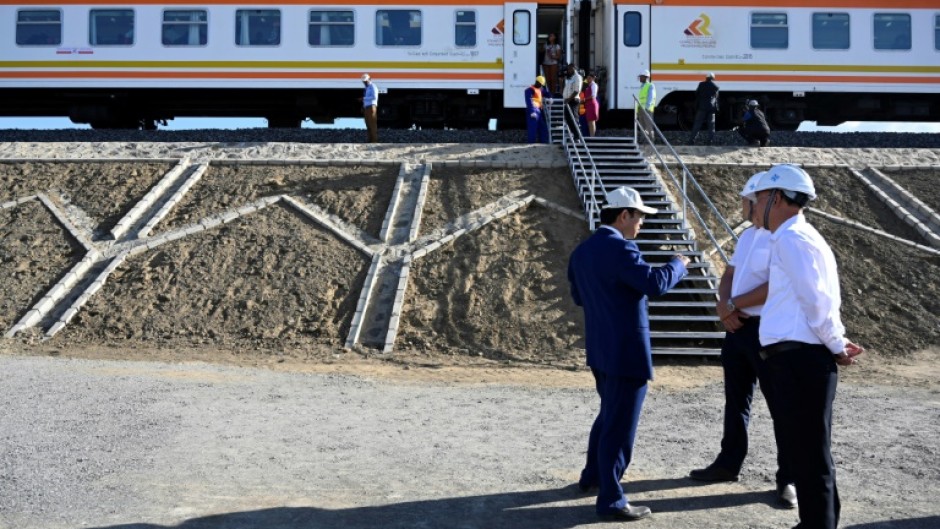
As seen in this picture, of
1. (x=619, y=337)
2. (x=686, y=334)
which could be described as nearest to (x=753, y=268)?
(x=619, y=337)

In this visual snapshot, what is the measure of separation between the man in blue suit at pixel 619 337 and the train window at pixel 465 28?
1550 cm

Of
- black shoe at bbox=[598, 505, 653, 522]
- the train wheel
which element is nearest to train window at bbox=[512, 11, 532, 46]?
the train wheel

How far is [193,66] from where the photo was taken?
68.3 feet

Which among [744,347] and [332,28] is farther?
[332,28]

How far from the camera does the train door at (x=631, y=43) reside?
68.2 feet

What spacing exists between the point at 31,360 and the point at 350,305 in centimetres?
419

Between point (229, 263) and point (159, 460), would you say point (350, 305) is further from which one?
point (159, 460)

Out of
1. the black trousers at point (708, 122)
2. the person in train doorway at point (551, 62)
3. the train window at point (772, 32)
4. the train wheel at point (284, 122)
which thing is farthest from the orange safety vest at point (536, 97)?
the train wheel at point (284, 122)

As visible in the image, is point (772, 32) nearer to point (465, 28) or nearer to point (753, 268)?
point (465, 28)

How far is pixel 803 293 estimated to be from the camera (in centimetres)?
485

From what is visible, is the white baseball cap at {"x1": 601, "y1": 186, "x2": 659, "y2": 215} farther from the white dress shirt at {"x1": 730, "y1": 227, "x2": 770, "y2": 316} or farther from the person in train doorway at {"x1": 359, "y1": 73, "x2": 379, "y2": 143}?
the person in train doorway at {"x1": 359, "y1": 73, "x2": 379, "y2": 143}

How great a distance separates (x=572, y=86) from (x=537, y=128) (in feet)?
3.45

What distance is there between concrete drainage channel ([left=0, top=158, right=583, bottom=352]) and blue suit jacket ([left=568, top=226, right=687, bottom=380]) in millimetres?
7289

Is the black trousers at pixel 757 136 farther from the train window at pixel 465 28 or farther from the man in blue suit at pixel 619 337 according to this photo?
the man in blue suit at pixel 619 337
